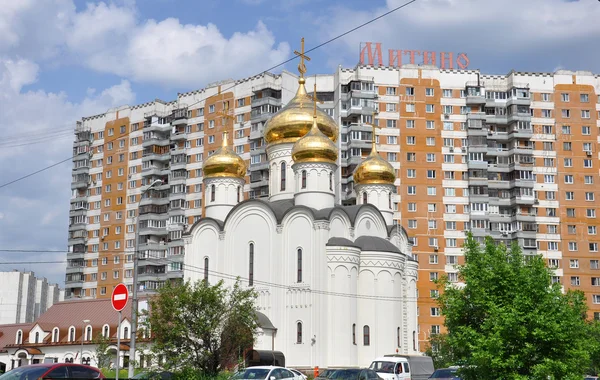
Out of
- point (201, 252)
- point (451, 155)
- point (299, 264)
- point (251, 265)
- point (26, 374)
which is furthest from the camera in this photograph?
point (451, 155)

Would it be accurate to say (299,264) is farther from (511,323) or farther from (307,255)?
(511,323)

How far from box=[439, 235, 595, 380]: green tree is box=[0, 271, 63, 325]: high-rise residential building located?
67831 millimetres

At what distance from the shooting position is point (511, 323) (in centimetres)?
1684

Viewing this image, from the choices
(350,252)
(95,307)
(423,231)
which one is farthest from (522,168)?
(95,307)

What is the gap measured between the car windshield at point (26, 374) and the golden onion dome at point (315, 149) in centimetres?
2171

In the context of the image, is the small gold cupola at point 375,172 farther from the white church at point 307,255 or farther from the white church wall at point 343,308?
the white church wall at point 343,308

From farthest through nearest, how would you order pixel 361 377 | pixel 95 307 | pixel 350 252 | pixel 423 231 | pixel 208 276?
pixel 423 231 < pixel 95 307 < pixel 208 276 < pixel 350 252 < pixel 361 377

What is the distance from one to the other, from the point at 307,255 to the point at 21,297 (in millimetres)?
53796

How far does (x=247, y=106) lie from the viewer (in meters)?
62.1

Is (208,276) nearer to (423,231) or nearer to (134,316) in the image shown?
(134,316)

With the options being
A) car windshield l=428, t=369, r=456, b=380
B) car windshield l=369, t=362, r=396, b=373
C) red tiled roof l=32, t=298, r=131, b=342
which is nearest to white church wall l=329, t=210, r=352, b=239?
car windshield l=369, t=362, r=396, b=373

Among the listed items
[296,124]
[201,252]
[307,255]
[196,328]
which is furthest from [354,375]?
[296,124]

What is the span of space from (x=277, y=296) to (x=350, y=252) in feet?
13.4

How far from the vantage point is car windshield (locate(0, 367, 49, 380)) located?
59.3 feet
